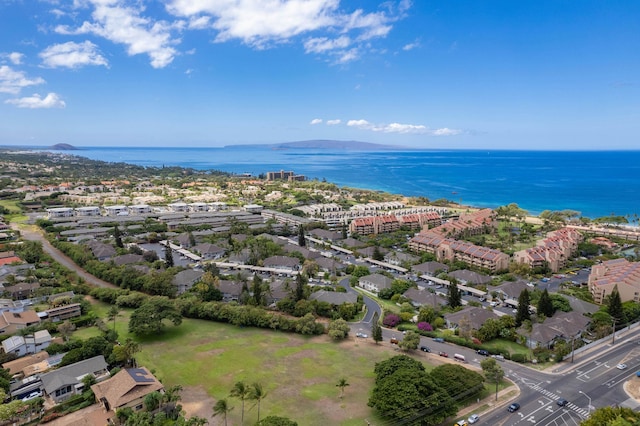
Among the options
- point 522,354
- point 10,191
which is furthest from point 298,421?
point 10,191

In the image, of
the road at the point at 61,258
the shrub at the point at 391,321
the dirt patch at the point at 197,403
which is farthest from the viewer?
the road at the point at 61,258

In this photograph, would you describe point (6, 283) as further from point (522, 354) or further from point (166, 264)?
point (522, 354)

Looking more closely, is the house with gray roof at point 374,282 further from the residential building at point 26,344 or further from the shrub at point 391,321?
the residential building at point 26,344

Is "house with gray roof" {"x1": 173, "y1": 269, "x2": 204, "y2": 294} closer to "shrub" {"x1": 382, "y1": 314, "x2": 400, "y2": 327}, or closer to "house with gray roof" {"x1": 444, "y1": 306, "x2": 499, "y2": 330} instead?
"shrub" {"x1": 382, "y1": 314, "x2": 400, "y2": 327}

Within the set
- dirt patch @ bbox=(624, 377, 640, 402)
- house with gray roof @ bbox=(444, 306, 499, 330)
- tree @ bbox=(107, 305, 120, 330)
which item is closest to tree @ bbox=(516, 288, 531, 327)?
house with gray roof @ bbox=(444, 306, 499, 330)

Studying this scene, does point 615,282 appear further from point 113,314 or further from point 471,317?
point 113,314

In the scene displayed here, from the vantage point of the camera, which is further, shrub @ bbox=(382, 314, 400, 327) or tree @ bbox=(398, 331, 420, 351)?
shrub @ bbox=(382, 314, 400, 327)

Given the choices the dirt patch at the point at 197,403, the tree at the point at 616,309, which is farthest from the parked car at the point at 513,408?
the tree at the point at 616,309
